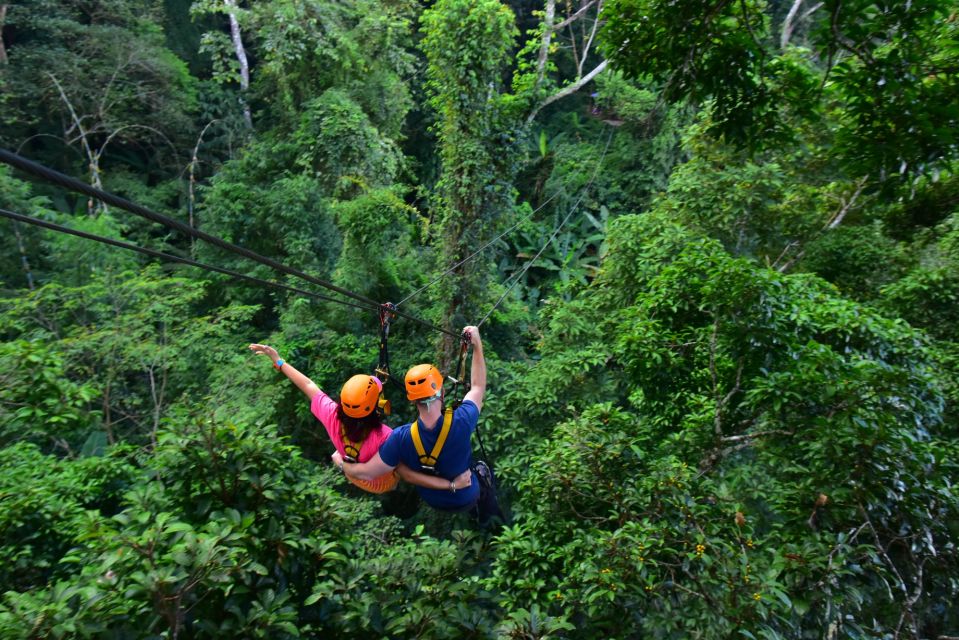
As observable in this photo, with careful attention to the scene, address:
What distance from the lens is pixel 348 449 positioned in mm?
2773

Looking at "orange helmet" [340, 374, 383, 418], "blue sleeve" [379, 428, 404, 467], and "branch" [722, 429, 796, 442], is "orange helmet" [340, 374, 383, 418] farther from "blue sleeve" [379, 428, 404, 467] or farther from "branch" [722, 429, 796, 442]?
"branch" [722, 429, 796, 442]

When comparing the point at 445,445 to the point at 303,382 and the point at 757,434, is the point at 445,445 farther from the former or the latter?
the point at 757,434

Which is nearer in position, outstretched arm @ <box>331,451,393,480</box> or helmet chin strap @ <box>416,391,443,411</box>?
helmet chin strap @ <box>416,391,443,411</box>

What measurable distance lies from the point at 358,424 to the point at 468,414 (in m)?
0.47

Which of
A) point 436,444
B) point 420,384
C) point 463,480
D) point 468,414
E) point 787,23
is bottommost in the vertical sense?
point 463,480

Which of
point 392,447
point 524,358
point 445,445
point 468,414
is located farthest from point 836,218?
point 392,447

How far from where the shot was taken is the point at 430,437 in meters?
2.72

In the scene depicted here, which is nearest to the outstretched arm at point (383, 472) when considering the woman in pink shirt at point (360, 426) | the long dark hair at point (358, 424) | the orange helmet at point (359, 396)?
the woman in pink shirt at point (360, 426)

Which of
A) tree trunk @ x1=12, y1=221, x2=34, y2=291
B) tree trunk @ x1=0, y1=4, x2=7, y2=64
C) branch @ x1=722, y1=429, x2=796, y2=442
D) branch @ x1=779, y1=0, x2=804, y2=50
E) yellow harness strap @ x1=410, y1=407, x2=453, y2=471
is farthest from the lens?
tree trunk @ x1=0, y1=4, x2=7, y2=64

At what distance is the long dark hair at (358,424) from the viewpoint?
8.89 ft

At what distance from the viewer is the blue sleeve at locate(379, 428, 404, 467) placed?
277cm

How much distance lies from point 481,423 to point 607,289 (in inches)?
77.2

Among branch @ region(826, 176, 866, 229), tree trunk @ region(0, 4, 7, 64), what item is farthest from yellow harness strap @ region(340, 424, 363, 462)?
tree trunk @ region(0, 4, 7, 64)

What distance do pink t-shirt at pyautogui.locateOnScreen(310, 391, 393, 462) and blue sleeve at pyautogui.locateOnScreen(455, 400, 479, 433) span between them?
13.1 inches
